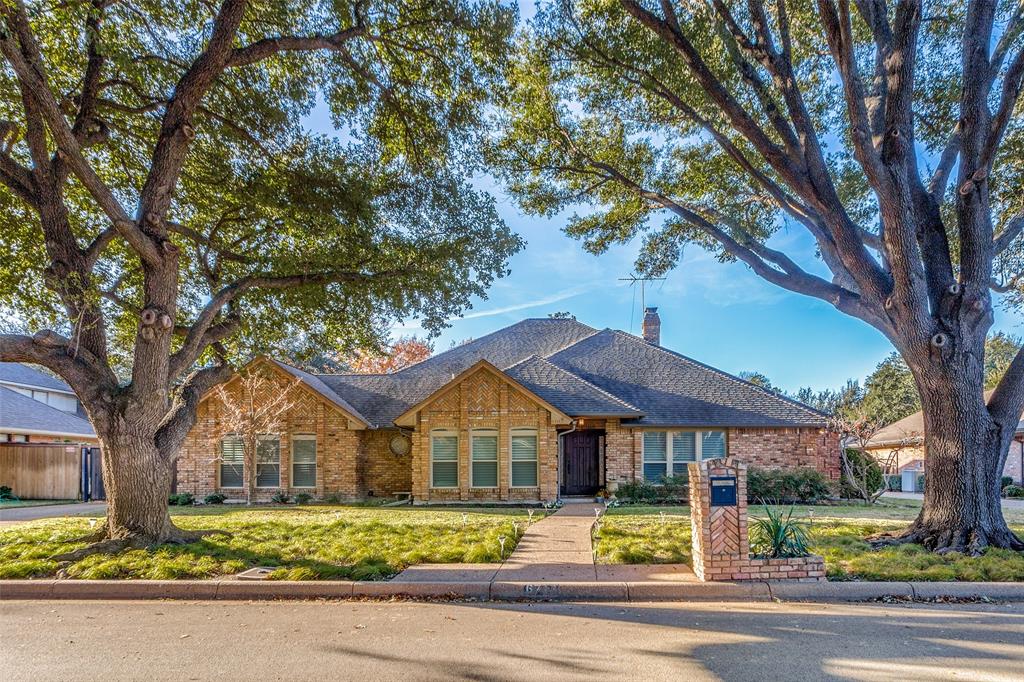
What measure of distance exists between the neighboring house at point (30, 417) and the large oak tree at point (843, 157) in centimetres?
2000

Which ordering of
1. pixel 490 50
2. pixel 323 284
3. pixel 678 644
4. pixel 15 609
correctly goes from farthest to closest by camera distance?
pixel 323 284 < pixel 490 50 < pixel 15 609 < pixel 678 644

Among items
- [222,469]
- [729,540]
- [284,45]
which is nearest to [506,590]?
[729,540]

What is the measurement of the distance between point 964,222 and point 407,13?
9031 mm

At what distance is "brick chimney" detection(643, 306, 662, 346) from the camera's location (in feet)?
75.8

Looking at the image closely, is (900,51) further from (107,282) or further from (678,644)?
(107,282)

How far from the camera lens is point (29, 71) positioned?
689 centimetres

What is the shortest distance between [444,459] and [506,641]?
1171 cm

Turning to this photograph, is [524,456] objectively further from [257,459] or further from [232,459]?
[232,459]

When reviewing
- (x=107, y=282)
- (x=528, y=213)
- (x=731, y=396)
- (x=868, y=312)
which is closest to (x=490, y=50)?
(x=528, y=213)

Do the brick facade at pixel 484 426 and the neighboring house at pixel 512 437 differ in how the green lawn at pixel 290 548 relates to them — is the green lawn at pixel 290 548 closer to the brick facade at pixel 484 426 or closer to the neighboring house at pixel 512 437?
the brick facade at pixel 484 426

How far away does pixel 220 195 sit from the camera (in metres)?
11.2

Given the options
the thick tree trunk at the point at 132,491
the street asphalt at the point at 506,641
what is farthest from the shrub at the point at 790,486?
the thick tree trunk at the point at 132,491

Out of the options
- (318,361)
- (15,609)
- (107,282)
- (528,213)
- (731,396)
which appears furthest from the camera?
(318,361)

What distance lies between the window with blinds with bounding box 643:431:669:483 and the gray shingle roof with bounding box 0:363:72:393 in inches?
1170
